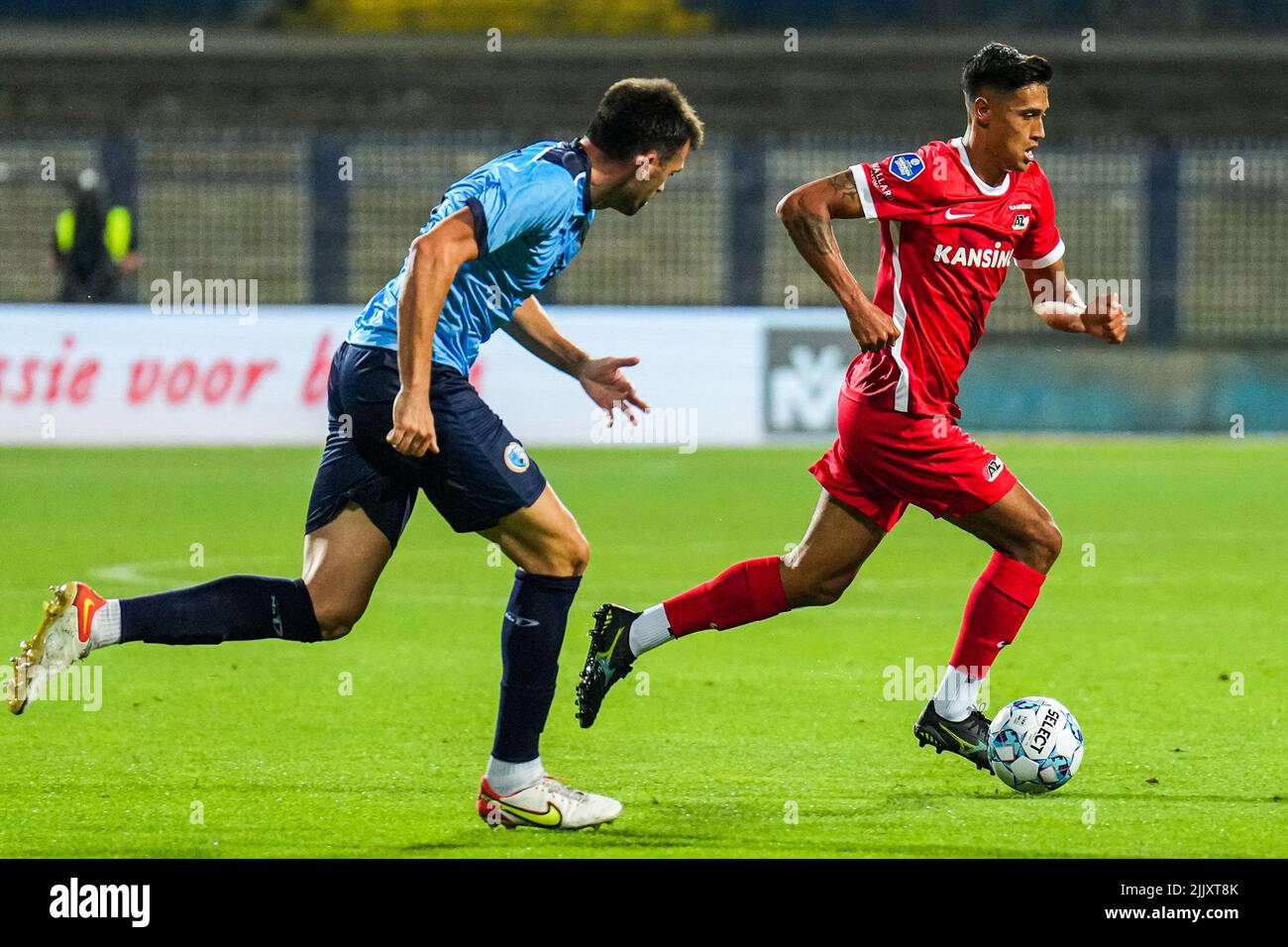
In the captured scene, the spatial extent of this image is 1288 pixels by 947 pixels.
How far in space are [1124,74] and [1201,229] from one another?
5.16 meters

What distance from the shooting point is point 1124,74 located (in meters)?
25.8

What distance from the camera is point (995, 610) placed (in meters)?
6.27

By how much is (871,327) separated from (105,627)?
2.32 m

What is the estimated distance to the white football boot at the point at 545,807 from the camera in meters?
5.45

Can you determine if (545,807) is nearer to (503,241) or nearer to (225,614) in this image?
(225,614)

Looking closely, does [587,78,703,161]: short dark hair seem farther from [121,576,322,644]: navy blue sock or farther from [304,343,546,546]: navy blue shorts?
[121,576,322,644]: navy blue sock

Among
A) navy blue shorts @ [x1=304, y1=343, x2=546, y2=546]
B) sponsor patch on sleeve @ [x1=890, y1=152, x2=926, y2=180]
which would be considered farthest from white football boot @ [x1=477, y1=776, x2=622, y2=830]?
sponsor patch on sleeve @ [x1=890, y1=152, x2=926, y2=180]

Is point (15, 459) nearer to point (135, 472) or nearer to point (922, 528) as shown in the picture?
point (135, 472)

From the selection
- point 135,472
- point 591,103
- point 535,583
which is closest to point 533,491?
point 535,583

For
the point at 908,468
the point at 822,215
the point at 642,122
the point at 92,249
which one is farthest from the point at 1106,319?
the point at 92,249

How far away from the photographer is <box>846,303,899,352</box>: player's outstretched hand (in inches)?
237

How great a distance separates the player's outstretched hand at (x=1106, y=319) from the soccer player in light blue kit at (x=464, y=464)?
1.48 m

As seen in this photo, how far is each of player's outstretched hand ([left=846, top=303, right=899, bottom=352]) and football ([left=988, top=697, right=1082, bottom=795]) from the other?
3.66 ft

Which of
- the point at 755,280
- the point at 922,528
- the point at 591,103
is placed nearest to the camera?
the point at 922,528
